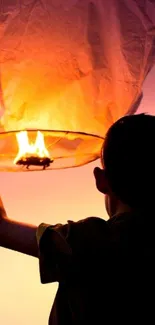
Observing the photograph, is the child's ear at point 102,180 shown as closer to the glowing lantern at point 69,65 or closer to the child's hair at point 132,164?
the child's hair at point 132,164

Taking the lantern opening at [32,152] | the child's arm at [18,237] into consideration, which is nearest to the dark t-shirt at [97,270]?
the child's arm at [18,237]

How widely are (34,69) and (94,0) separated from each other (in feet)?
0.42

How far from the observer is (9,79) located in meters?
0.73

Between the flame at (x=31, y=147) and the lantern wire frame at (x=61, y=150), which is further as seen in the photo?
the lantern wire frame at (x=61, y=150)

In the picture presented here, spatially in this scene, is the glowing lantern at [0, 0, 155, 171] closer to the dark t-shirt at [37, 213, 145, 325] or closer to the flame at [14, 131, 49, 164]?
the flame at [14, 131, 49, 164]

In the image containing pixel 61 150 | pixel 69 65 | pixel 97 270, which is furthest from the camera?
pixel 61 150

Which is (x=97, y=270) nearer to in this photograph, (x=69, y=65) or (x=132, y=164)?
(x=132, y=164)

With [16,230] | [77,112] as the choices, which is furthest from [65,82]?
[16,230]

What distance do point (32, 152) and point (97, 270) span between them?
0.90 feet

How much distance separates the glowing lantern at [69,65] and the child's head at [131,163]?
6.8 inches

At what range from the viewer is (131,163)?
584 mm

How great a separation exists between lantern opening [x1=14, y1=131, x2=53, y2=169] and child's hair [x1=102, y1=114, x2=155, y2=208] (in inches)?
7.7

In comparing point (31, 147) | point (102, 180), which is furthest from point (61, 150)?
point (102, 180)

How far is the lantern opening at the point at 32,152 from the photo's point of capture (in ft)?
2.56
